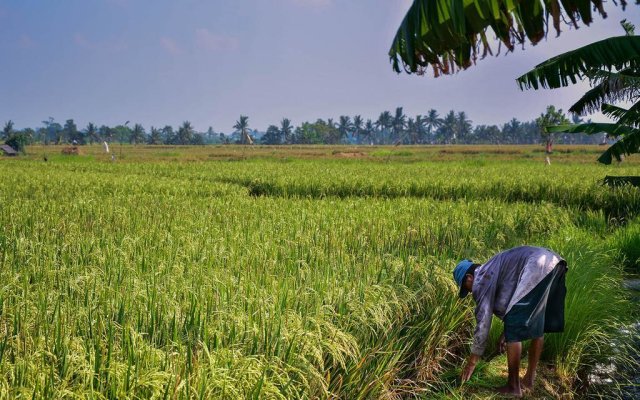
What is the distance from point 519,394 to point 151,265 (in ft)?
8.74

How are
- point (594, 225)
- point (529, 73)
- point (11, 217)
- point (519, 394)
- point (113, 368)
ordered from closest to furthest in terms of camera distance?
point (113, 368) → point (519, 394) → point (11, 217) → point (529, 73) → point (594, 225)

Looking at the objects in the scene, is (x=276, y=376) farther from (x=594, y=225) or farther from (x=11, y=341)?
(x=594, y=225)

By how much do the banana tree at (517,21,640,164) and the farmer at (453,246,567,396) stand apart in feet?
13.4

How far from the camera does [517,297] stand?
318 centimetres

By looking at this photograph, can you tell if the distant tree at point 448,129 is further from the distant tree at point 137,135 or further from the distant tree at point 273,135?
the distant tree at point 137,135

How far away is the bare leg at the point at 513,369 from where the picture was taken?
10.6ft

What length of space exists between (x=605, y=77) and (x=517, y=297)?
6.88 metres

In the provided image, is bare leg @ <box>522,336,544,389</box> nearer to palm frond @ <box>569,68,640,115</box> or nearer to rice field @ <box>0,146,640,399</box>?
rice field @ <box>0,146,640,399</box>

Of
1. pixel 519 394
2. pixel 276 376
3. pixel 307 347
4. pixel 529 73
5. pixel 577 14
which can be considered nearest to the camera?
pixel 276 376

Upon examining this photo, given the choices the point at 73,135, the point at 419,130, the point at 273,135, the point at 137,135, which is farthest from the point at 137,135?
the point at 419,130

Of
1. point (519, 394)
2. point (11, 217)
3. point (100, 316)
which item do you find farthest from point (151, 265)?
point (11, 217)

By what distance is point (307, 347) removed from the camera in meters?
2.61

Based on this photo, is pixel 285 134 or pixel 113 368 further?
pixel 285 134

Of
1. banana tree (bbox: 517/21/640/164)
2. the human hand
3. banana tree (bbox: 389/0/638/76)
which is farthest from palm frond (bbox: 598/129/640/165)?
the human hand
